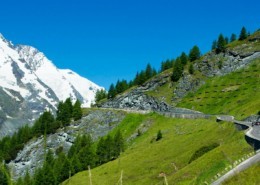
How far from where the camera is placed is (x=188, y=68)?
177875mm

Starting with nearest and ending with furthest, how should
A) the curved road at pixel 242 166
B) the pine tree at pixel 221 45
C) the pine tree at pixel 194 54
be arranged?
the curved road at pixel 242 166 < the pine tree at pixel 221 45 < the pine tree at pixel 194 54

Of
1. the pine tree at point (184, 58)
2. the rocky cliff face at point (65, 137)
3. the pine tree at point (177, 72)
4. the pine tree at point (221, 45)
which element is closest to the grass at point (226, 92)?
the pine tree at point (177, 72)

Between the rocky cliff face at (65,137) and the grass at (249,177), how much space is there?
119m

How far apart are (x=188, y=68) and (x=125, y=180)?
11578 centimetres

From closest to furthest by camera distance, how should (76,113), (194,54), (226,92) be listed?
(226,92)
(76,113)
(194,54)

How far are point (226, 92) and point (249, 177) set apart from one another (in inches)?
4857

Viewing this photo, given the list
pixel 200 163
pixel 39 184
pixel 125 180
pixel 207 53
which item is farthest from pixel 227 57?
pixel 200 163

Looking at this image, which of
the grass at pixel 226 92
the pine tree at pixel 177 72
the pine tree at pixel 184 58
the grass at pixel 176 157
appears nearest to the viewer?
the grass at pixel 176 157

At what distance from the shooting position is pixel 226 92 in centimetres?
14488

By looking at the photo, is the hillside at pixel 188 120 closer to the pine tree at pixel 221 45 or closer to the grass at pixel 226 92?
the grass at pixel 226 92

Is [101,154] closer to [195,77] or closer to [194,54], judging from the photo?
[195,77]

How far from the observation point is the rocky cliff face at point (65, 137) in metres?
143

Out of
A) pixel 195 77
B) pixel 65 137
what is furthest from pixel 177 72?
pixel 65 137

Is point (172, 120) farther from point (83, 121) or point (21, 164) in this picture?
point (21, 164)
